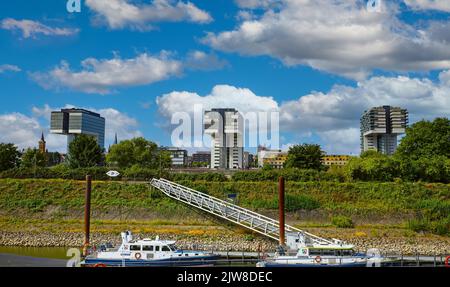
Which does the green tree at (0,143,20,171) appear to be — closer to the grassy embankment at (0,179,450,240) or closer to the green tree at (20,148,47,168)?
the green tree at (20,148,47,168)

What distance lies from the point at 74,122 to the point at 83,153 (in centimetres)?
10346

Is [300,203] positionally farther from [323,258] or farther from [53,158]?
[53,158]

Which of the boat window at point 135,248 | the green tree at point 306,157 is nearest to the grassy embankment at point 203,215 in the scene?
the boat window at point 135,248

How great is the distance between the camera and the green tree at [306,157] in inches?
3184

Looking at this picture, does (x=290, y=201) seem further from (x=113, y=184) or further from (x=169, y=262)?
(x=169, y=262)

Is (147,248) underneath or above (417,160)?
underneath

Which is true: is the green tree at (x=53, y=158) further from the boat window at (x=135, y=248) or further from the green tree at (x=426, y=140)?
the boat window at (x=135, y=248)

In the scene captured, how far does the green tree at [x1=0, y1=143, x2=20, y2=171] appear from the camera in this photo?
90.4 metres

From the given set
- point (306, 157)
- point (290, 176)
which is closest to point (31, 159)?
point (306, 157)

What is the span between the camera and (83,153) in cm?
8794

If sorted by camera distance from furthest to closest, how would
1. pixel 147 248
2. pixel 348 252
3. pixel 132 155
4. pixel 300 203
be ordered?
pixel 132 155, pixel 300 203, pixel 147 248, pixel 348 252

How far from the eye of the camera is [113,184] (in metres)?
55.0

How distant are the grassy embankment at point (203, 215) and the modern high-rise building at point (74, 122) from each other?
131072mm
